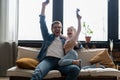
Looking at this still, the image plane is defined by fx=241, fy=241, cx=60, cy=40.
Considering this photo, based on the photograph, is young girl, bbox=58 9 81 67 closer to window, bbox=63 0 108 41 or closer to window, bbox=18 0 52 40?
window, bbox=63 0 108 41

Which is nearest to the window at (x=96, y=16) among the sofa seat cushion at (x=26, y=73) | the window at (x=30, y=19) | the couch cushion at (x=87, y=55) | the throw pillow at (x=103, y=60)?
the window at (x=30, y=19)

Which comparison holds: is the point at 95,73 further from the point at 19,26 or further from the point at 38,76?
the point at 19,26

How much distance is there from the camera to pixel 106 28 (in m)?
5.02

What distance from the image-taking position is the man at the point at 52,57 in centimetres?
328

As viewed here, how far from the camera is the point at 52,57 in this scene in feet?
11.9

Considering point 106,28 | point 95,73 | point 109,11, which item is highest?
point 109,11

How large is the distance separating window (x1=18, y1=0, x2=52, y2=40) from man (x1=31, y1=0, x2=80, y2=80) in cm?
129

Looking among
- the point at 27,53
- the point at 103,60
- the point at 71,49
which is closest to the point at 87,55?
the point at 103,60

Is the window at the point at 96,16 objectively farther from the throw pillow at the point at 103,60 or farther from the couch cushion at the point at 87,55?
the throw pillow at the point at 103,60

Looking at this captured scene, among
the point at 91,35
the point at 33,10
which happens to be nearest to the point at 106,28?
the point at 91,35

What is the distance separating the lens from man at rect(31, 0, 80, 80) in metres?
3.28

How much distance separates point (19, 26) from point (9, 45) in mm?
491

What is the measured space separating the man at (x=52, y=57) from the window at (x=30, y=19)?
51.0 inches

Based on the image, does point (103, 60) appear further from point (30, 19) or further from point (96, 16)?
point (30, 19)
